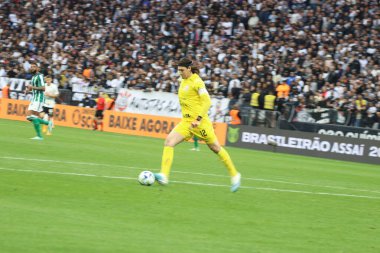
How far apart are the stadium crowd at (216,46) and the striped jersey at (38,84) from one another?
33.2 ft

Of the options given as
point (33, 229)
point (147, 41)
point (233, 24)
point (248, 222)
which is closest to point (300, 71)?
point (233, 24)

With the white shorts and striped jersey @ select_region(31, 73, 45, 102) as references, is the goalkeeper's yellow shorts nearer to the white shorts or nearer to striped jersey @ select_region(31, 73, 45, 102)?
striped jersey @ select_region(31, 73, 45, 102)

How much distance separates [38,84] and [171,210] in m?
15.2

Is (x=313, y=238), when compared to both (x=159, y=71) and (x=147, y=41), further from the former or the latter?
(x=147, y=41)

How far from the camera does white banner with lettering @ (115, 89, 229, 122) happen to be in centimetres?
3769

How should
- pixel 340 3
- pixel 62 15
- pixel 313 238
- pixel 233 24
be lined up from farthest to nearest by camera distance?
pixel 62 15, pixel 233 24, pixel 340 3, pixel 313 238

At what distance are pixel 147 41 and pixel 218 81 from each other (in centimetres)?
740

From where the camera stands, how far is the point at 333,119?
32938 mm

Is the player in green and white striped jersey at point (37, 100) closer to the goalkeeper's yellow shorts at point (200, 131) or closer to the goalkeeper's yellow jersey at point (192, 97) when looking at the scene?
the goalkeeper's yellow jersey at point (192, 97)

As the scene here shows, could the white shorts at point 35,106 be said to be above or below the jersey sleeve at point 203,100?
below

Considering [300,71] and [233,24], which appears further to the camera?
[233,24]

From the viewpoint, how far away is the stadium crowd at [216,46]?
3497cm

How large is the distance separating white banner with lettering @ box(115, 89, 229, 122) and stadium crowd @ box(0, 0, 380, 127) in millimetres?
757

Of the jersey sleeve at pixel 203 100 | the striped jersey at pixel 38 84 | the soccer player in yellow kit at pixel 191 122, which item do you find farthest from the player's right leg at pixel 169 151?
the striped jersey at pixel 38 84
